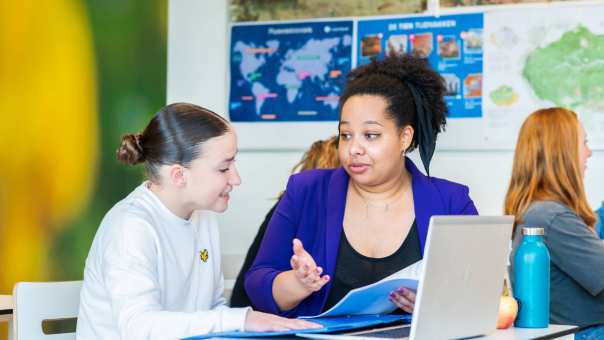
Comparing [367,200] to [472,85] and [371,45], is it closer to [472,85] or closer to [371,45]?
[472,85]

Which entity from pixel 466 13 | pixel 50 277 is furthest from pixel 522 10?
pixel 50 277

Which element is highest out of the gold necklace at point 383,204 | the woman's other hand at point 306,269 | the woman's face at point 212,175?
the woman's face at point 212,175

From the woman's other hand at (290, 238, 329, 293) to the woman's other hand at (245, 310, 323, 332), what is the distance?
0.12 m

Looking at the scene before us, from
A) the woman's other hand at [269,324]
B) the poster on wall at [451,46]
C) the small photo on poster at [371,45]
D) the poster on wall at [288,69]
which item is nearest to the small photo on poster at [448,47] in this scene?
the poster on wall at [451,46]

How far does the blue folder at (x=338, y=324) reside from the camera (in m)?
1.70

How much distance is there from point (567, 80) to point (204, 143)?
8.21 feet

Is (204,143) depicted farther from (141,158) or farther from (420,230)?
(420,230)

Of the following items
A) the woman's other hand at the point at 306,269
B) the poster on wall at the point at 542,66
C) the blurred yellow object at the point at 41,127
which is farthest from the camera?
the poster on wall at the point at 542,66

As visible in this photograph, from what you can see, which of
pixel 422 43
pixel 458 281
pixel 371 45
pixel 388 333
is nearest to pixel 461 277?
pixel 458 281

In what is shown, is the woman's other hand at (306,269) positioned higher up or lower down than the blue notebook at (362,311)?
higher up

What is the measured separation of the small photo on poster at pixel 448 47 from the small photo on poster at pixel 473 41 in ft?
0.13

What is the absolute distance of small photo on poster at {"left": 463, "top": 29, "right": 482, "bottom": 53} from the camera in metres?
4.37

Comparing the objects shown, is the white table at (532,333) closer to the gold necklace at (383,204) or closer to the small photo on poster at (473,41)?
the gold necklace at (383,204)

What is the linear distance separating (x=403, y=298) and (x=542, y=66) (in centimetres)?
257
